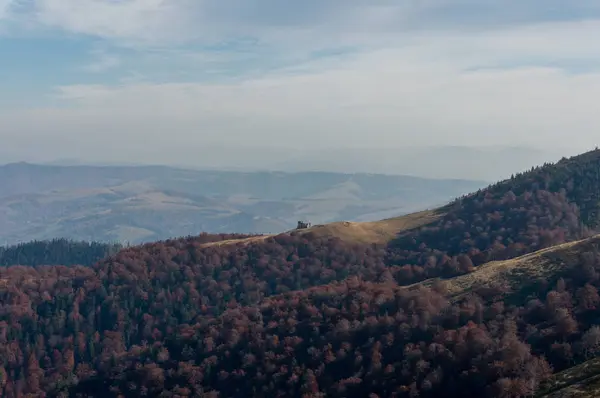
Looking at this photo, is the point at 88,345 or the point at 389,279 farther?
the point at 88,345

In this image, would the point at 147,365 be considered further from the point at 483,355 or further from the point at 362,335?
the point at 483,355

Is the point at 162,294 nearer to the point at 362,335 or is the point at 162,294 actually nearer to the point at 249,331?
the point at 249,331

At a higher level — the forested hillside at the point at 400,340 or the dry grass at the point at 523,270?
the dry grass at the point at 523,270

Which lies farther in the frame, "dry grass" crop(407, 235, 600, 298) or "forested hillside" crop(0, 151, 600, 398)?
"dry grass" crop(407, 235, 600, 298)

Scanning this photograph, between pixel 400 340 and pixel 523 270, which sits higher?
pixel 523 270

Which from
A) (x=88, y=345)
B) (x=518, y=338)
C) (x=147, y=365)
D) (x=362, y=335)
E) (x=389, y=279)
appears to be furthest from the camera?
(x=88, y=345)

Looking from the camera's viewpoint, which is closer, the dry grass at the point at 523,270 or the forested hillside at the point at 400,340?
the forested hillside at the point at 400,340

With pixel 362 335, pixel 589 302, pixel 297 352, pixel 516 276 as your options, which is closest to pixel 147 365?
pixel 297 352

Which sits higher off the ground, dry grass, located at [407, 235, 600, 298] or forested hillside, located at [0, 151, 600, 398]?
dry grass, located at [407, 235, 600, 298]

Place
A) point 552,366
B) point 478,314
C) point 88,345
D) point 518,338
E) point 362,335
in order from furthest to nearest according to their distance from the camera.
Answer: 1. point 88,345
2. point 362,335
3. point 478,314
4. point 518,338
5. point 552,366

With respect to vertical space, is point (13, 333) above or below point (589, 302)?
below
